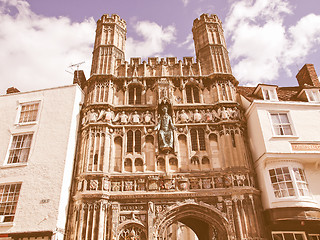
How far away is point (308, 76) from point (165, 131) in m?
12.9

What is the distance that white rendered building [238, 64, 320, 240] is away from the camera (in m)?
14.9

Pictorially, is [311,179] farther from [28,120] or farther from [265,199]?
[28,120]

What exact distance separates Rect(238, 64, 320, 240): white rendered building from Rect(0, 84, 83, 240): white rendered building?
11.7 m

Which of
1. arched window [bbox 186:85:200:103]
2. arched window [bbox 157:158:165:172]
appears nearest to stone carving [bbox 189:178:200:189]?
arched window [bbox 157:158:165:172]

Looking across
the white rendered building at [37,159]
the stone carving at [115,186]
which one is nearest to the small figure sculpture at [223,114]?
the stone carving at [115,186]

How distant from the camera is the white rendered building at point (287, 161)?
14922 millimetres

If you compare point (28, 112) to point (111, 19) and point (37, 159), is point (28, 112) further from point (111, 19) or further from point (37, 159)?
point (111, 19)

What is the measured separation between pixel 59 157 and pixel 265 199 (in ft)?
40.7

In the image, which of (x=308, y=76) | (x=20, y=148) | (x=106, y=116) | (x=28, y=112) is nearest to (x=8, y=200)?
(x=20, y=148)

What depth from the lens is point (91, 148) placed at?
57.7 ft

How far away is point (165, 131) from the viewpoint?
1838 cm

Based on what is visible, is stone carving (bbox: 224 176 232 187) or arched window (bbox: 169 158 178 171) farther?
arched window (bbox: 169 158 178 171)

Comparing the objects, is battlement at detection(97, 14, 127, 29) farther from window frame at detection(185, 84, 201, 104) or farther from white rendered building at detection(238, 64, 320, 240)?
white rendered building at detection(238, 64, 320, 240)

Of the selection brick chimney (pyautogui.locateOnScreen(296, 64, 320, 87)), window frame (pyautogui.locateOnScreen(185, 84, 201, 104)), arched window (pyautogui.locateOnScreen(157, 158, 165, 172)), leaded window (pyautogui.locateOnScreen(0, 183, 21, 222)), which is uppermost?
brick chimney (pyautogui.locateOnScreen(296, 64, 320, 87))
